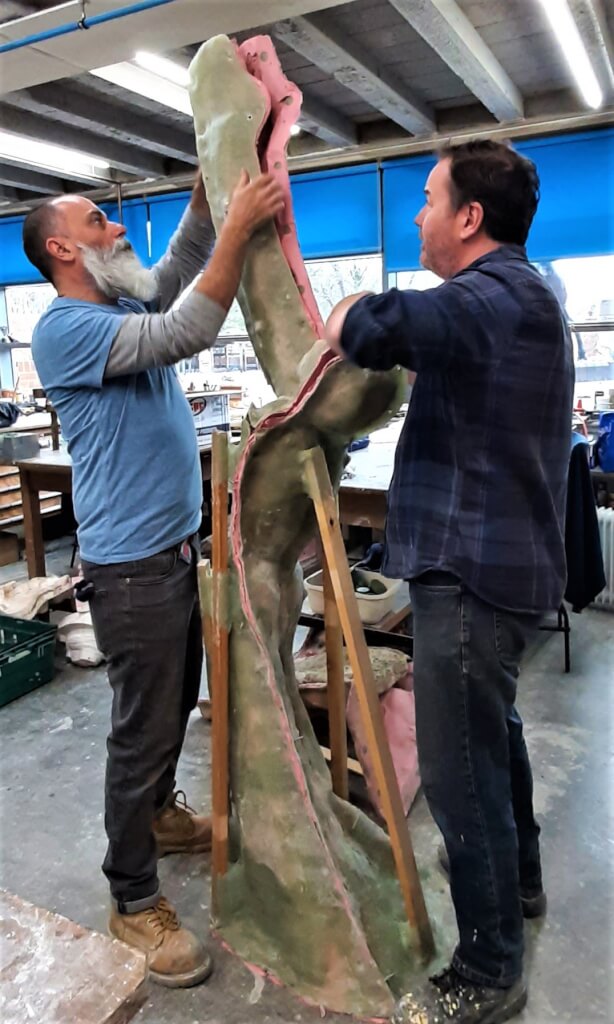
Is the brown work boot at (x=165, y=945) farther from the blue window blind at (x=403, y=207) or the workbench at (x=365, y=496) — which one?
the blue window blind at (x=403, y=207)

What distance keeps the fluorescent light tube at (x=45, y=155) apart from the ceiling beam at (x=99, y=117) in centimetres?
25

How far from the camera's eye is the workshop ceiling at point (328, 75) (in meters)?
2.87

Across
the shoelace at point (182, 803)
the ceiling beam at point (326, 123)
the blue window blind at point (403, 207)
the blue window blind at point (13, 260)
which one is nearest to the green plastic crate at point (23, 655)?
the shoelace at point (182, 803)

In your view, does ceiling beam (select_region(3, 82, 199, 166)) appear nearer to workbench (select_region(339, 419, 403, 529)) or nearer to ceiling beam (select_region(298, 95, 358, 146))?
ceiling beam (select_region(298, 95, 358, 146))

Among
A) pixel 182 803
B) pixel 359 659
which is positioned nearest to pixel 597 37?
pixel 359 659

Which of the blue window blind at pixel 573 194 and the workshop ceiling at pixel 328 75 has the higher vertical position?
the workshop ceiling at pixel 328 75

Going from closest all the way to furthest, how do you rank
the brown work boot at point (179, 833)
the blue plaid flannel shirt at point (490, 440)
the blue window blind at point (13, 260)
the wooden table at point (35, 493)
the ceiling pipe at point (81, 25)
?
the blue plaid flannel shirt at point (490, 440) → the brown work boot at point (179, 833) → the ceiling pipe at point (81, 25) → the wooden table at point (35, 493) → the blue window blind at point (13, 260)

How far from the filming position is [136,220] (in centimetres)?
616

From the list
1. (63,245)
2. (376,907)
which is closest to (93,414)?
(63,245)

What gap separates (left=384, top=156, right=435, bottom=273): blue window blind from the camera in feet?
16.4

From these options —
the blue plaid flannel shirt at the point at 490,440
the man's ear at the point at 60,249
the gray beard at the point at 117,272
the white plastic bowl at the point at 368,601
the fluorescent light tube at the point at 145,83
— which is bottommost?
the white plastic bowl at the point at 368,601

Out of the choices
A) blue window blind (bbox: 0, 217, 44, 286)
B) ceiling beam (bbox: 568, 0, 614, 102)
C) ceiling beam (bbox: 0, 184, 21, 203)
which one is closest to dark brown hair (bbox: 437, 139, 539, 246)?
ceiling beam (bbox: 568, 0, 614, 102)

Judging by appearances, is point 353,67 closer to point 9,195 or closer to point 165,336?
point 165,336

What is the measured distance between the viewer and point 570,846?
6.91 ft
